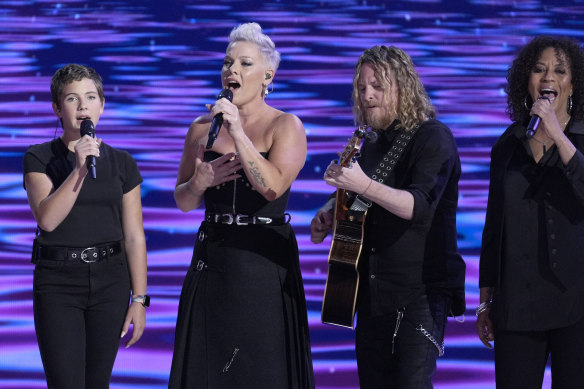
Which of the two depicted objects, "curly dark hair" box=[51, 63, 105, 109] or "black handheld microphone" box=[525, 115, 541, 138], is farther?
"curly dark hair" box=[51, 63, 105, 109]

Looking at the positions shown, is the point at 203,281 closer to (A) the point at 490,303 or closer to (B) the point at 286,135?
(B) the point at 286,135

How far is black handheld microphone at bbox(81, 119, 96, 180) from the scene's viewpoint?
8.16 feet

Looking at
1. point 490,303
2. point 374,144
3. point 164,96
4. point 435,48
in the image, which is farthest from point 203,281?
point 435,48

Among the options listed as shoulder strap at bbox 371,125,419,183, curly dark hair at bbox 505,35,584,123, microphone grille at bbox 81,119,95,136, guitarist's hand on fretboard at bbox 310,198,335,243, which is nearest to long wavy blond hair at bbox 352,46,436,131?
shoulder strap at bbox 371,125,419,183

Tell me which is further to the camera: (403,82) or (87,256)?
(87,256)

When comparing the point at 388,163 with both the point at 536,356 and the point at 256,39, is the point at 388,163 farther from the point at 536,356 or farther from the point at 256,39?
the point at 536,356

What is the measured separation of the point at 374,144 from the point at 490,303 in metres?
0.58

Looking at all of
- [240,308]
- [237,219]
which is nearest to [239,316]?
[240,308]

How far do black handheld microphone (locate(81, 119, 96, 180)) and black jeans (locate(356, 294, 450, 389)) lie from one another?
89 cm

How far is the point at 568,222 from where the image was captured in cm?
236

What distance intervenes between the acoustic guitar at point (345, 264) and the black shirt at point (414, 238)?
4cm

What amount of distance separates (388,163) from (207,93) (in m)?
2.55

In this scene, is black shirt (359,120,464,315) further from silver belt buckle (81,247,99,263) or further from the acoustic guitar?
silver belt buckle (81,247,99,263)

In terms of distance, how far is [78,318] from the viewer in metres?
2.60
